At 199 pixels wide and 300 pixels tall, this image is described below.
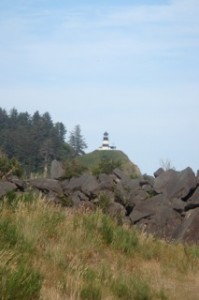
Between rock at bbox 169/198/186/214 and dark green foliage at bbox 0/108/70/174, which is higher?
dark green foliage at bbox 0/108/70/174

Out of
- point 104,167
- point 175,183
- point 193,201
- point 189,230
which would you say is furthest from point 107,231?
point 104,167

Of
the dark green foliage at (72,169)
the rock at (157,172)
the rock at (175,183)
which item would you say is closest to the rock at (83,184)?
the dark green foliage at (72,169)

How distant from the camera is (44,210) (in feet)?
38.7

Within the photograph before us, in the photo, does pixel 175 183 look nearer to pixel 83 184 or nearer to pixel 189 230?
pixel 83 184

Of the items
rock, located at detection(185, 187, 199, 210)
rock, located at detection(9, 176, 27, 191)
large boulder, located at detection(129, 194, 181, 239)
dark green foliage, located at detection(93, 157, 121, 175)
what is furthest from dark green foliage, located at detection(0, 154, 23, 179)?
rock, located at detection(185, 187, 199, 210)

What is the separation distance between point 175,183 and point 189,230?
379cm

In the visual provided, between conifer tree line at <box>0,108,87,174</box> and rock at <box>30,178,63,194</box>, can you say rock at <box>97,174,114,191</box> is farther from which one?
conifer tree line at <box>0,108,87,174</box>

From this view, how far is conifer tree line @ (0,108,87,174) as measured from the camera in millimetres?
48647

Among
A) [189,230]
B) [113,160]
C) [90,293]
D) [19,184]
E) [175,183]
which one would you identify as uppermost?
[113,160]

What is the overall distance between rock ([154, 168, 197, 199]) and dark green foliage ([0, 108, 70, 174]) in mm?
19545

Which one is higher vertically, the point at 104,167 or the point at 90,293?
the point at 104,167

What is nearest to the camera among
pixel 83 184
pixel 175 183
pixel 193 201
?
pixel 193 201

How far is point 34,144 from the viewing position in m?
52.0

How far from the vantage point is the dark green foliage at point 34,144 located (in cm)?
4822
